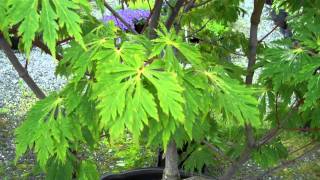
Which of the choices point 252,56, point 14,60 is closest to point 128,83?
point 14,60

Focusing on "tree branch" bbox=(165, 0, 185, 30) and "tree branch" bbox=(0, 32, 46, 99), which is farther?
"tree branch" bbox=(165, 0, 185, 30)

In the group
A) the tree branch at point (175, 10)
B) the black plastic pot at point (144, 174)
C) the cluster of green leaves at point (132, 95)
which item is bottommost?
the black plastic pot at point (144, 174)

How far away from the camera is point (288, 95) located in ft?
3.51

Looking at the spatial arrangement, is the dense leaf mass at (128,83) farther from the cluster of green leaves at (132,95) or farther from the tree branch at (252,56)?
the tree branch at (252,56)

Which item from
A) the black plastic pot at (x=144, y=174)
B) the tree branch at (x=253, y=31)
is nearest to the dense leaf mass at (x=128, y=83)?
the tree branch at (x=253, y=31)

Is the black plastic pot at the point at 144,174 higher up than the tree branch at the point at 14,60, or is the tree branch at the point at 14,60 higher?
the tree branch at the point at 14,60

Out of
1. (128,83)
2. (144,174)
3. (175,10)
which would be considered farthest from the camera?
(144,174)

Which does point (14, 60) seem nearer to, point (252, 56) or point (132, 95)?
point (132, 95)

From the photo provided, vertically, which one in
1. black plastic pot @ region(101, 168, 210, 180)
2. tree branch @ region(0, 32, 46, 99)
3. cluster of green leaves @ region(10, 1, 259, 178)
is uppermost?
tree branch @ region(0, 32, 46, 99)

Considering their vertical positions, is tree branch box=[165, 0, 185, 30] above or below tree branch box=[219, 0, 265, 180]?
above

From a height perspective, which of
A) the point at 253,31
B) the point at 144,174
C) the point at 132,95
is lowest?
the point at 144,174

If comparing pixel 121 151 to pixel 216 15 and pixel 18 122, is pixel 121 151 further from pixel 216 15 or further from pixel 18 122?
pixel 216 15

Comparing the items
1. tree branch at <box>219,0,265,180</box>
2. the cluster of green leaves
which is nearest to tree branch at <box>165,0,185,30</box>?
tree branch at <box>219,0,265,180</box>

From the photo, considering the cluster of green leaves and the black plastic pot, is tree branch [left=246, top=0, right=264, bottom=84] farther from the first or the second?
the black plastic pot
